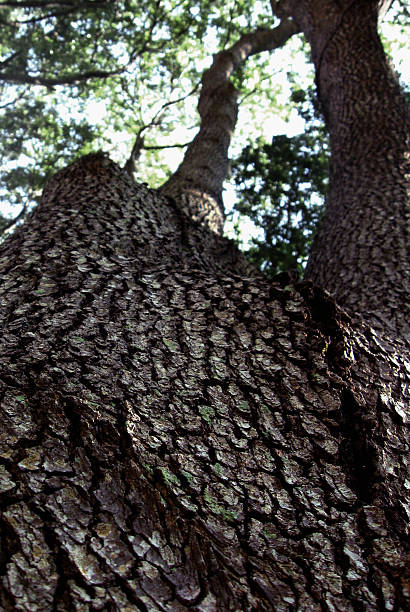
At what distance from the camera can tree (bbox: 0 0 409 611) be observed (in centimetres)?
103

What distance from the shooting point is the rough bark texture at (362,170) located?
255 cm

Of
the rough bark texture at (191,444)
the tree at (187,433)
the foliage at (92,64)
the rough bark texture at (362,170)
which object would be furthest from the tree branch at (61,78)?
the rough bark texture at (191,444)

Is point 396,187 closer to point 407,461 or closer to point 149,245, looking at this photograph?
point 149,245

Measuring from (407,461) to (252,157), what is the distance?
24.2 ft

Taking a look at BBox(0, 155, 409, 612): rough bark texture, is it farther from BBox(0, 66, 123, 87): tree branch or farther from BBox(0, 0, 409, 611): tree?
BBox(0, 66, 123, 87): tree branch

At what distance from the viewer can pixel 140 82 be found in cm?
1216

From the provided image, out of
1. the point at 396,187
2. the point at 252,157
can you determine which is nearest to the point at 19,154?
the point at 252,157

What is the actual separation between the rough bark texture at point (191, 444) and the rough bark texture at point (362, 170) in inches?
26.6

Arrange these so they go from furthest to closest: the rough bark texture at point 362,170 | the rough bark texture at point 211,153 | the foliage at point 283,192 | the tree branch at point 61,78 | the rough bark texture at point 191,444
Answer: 1. the tree branch at point 61,78
2. the foliage at point 283,192
3. the rough bark texture at point 211,153
4. the rough bark texture at point 362,170
5. the rough bark texture at point 191,444

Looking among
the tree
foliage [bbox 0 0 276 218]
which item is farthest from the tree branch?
the tree

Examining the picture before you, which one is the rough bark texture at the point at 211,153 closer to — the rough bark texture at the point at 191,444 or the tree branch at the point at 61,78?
the rough bark texture at the point at 191,444

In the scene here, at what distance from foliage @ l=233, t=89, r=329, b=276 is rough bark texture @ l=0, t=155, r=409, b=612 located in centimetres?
534

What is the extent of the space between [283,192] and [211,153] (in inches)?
122

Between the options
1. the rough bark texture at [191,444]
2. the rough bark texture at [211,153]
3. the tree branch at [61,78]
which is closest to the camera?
the rough bark texture at [191,444]
